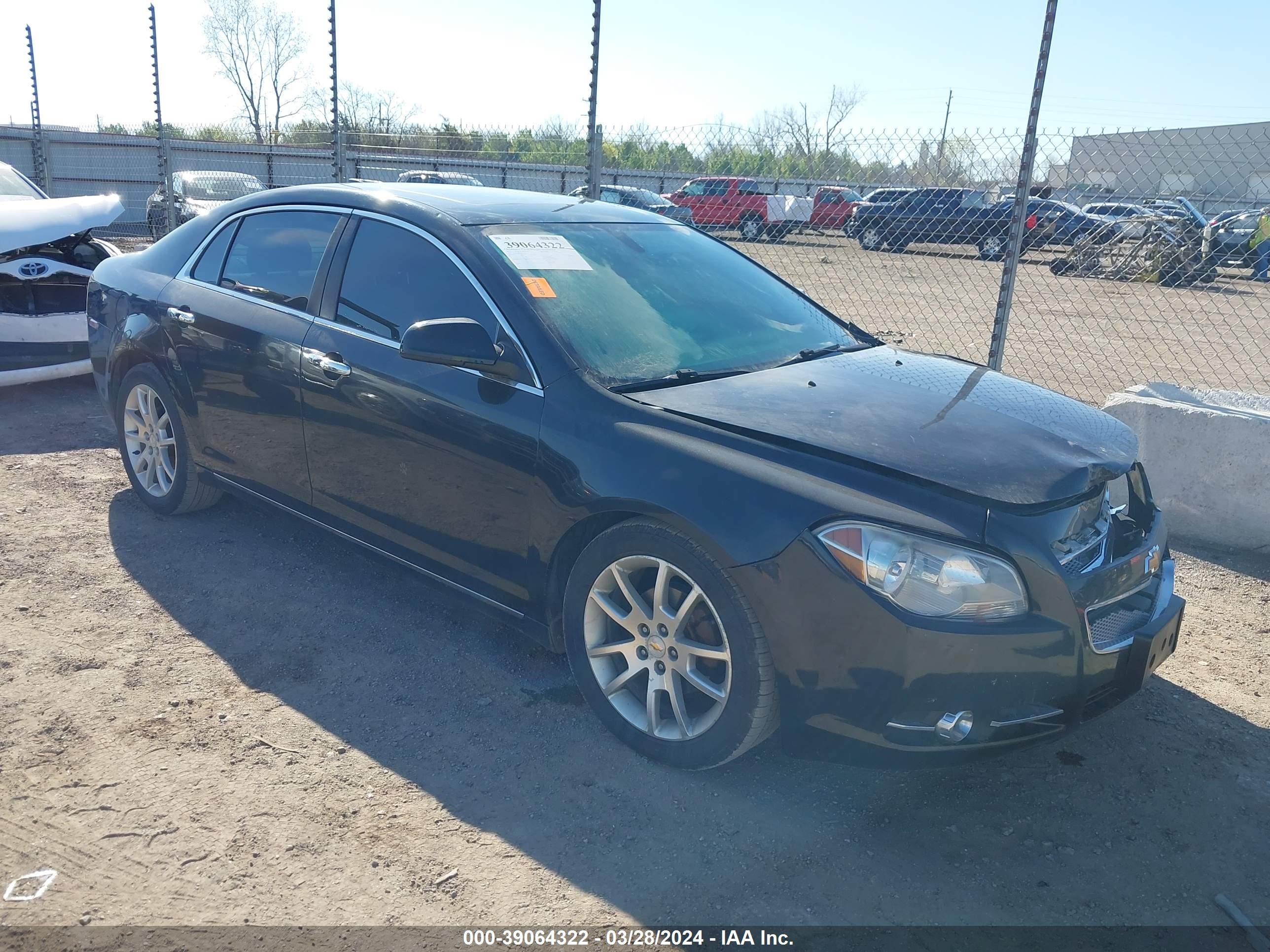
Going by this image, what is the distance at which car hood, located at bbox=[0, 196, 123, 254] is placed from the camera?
6559 millimetres

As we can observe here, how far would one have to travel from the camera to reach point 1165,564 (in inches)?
127

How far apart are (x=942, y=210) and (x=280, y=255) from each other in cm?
939

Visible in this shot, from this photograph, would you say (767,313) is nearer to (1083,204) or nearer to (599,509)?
(599,509)

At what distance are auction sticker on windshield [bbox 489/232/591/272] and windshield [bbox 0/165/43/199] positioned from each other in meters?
6.02

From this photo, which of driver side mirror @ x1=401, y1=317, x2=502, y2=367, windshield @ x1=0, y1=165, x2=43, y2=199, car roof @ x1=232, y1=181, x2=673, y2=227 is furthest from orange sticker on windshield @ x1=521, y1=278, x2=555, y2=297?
windshield @ x1=0, y1=165, x2=43, y2=199

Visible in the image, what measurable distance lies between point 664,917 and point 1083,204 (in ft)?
25.1

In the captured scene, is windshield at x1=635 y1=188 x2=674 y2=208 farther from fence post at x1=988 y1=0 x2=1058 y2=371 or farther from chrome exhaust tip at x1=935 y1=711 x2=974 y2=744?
chrome exhaust tip at x1=935 y1=711 x2=974 y2=744

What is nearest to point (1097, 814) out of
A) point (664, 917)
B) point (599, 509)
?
point (664, 917)

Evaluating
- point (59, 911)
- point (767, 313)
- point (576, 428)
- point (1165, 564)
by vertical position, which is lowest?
point (59, 911)

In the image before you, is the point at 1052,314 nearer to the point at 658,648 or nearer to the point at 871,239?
the point at 871,239

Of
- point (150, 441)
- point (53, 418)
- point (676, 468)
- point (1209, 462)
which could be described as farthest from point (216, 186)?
point (676, 468)

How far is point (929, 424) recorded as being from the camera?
9.84 ft

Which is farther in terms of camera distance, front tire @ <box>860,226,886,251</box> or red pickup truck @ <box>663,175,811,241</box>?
red pickup truck @ <box>663,175,811,241</box>

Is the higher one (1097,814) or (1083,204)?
(1083,204)
